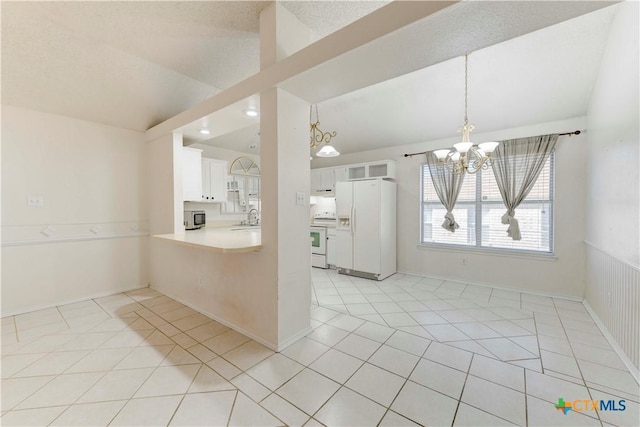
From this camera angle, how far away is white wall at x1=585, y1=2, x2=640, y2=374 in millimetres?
1838

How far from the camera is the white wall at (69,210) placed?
294 cm

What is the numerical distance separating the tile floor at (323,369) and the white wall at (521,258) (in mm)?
537

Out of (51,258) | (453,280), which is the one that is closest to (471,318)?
(453,280)

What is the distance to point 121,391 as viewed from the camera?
1698 millimetres

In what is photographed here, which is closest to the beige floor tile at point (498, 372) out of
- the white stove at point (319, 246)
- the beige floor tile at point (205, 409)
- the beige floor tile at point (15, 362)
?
the beige floor tile at point (205, 409)

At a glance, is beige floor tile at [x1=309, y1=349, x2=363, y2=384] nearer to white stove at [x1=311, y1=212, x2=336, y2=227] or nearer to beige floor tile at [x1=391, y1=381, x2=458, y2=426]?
beige floor tile at [x1=391, y1=381, x2=458, y2=426]

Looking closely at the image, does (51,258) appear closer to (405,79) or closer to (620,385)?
(405,79)

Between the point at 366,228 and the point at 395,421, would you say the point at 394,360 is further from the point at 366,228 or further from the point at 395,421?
the point at 366,228

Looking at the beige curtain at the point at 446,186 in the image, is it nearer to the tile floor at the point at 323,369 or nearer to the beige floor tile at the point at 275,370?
the tile floor at the point at 323,369

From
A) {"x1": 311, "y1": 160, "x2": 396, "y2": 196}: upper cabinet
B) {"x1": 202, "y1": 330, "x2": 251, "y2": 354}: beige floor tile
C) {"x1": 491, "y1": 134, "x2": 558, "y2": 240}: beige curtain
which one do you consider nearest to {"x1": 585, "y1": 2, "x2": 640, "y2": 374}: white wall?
{"x1": 491, "y1": 134, "x2": 558, "y2": 240}: beige curtain

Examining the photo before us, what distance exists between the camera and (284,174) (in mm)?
2217

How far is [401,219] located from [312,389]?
364cm

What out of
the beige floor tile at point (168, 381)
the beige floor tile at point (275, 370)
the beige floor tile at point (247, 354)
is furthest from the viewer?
the beige floor tile at point (247, 354)

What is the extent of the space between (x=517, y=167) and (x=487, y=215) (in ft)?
2.66
